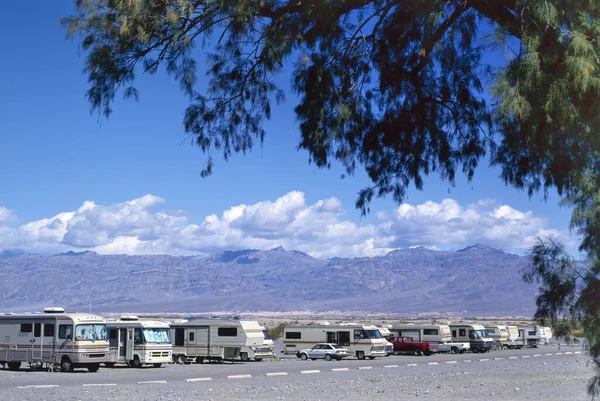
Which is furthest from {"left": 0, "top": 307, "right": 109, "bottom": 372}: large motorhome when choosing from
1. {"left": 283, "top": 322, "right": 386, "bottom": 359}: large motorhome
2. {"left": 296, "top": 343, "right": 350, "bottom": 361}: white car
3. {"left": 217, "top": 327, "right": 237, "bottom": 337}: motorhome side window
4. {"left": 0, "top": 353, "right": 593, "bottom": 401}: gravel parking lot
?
{"left": 283, "top": 322, "right": 386, "bottom": 359}: large motorhome

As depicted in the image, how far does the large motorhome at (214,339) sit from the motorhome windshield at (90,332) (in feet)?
29.8

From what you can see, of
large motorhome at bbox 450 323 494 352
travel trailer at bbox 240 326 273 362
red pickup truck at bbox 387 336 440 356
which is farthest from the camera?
large motorhome at bbox 450 323 494 352

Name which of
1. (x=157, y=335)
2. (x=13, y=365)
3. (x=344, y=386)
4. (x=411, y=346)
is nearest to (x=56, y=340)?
(x=13, y=365)

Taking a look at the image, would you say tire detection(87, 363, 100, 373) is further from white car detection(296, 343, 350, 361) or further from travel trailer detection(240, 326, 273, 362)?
white car detection(296, 343, 350, 361)

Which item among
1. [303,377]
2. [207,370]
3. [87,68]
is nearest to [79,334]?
[207,370]

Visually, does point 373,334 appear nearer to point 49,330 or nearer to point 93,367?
point 93,367

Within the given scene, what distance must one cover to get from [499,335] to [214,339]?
98.6 ft

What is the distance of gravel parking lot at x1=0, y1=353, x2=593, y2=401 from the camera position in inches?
876

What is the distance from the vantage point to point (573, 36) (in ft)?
30.7

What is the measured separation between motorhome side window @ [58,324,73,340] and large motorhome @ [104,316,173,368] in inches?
162

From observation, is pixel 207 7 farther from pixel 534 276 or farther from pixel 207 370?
pixel 207 370

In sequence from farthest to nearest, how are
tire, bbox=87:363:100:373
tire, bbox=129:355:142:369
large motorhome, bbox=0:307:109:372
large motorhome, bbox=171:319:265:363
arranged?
large motorhome, bbox=171:319:265:363
tire, bbox=129:355:142:369
tire, bbox=87:363:100:373
large motorhome, bbox=0:307:109:372

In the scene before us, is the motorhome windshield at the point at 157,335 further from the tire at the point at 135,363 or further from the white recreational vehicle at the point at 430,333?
the white recreational vehicle at the point at 430,333

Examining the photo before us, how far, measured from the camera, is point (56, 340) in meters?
32.5
